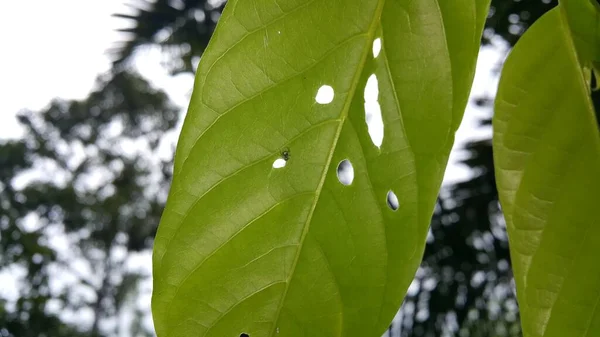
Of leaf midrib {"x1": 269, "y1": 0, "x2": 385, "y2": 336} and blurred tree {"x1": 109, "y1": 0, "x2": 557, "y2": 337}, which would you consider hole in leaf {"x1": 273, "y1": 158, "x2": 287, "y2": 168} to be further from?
blurred tree {"x1": 109, "y1": 0, "x2": 557, "y2": 337}

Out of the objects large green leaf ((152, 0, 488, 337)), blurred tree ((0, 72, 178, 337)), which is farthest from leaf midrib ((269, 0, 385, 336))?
blurred tree ((0, 72, 178, 337))

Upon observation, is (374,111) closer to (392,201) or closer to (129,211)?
(392,201)

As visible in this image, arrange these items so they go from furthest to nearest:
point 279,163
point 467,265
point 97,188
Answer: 1. point 97,188
2. point 467,265
3. point 279,163

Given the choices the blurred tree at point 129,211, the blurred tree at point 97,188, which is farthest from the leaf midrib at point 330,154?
the blurred tree at point 97,188

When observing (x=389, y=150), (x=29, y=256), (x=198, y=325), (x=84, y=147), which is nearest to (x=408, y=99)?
(x=389, y=150)

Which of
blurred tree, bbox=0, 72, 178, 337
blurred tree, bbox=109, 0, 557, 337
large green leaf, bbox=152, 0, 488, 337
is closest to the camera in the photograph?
large green leaf, bbox=152, 0, 488, 337

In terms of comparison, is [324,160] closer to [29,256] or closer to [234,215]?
[234,215]

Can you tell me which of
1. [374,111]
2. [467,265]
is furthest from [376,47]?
[467,265]
